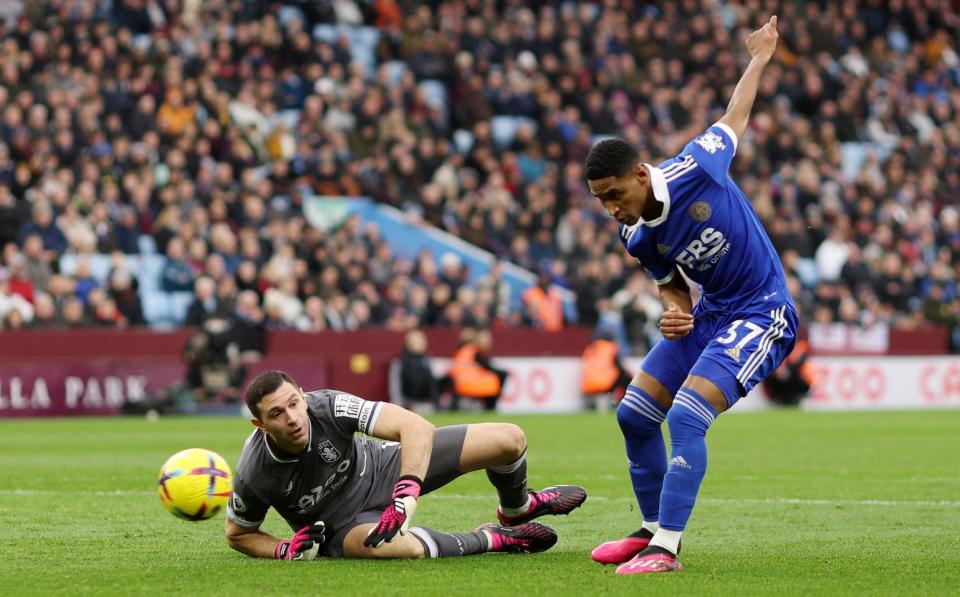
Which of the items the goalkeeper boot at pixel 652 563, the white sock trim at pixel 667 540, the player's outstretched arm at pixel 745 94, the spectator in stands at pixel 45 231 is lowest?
the spectator in stands at pixel 45 231

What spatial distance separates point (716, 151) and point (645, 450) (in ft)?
5.13

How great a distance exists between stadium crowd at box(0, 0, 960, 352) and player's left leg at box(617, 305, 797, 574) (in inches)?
598

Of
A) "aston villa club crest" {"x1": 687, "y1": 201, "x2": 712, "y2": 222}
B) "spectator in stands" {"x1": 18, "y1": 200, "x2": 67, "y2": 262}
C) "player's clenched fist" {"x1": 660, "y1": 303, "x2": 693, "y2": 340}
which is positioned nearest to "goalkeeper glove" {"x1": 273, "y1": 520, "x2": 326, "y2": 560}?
"player's clenched fist" {"x1": 660, "y1": 303, "x2": 693, "y2": 340}

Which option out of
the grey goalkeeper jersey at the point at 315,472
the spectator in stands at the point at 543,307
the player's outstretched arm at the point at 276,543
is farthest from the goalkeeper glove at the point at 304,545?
the spectator in stands at the point at 543,307

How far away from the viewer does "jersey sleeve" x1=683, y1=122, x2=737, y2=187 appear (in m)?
7.26

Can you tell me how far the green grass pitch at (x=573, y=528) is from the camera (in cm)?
654

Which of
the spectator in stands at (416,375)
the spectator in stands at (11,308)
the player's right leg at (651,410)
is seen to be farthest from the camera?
the spectator in stands at (416,375)

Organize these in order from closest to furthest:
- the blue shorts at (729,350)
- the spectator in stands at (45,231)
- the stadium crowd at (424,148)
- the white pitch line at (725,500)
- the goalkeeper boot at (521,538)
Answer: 1. the blue shorts at (729,350)
2. the goalkeeper boot at (521,538)
3. the white pitch line at (725,500)
4. the spectator in stands at (45,231)
5. the stadium crowd at (424,148)

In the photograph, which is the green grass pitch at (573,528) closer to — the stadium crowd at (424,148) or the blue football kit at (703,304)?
the blue football kit at (703,304)

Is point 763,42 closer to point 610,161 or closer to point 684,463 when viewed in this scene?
point 610,161

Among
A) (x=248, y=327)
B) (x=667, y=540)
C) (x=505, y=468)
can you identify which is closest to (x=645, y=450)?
(x=505, y=468)

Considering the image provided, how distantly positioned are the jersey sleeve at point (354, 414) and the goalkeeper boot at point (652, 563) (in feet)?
4.46

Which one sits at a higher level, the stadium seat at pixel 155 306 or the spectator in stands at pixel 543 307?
the stadium seat at pixel 155 306

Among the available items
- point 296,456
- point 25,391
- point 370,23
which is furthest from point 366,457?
point 370,23
